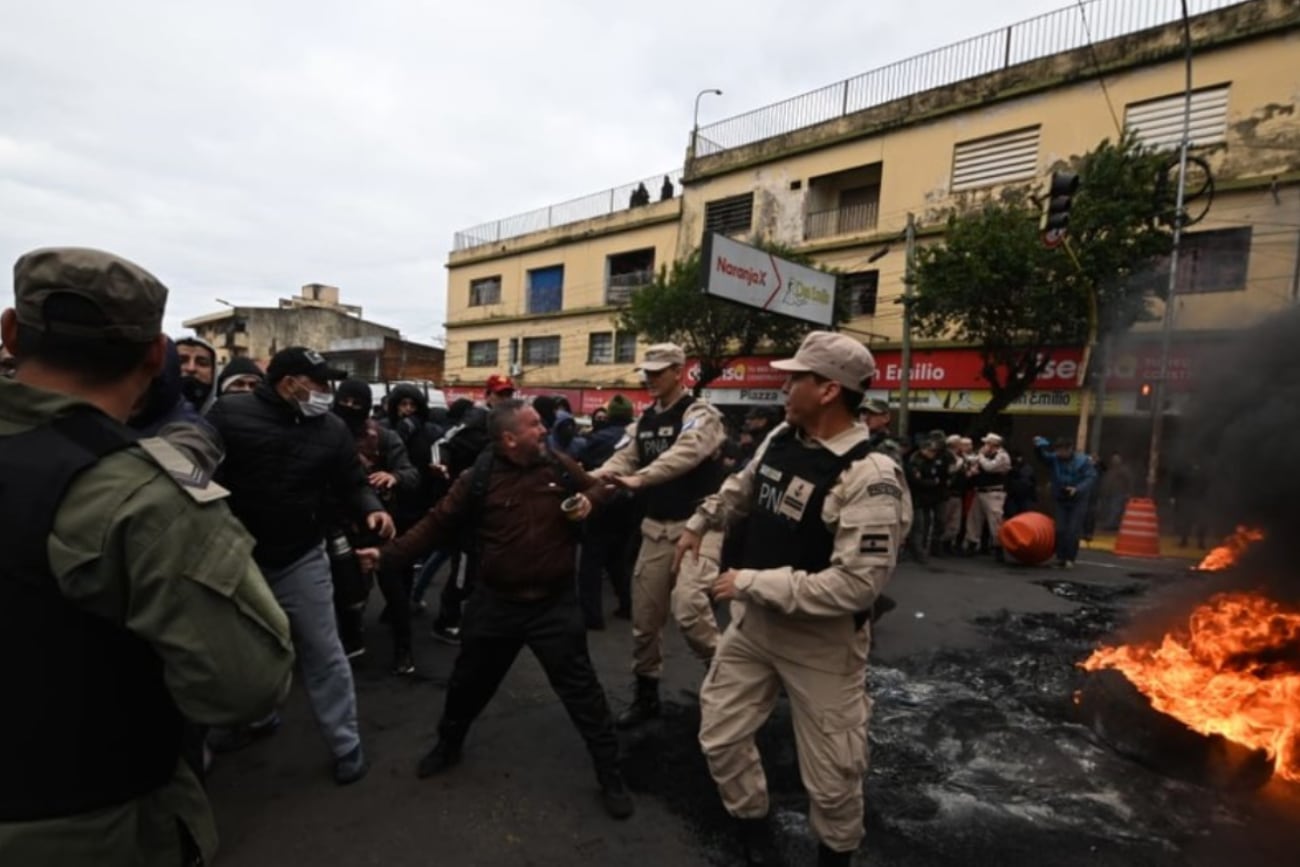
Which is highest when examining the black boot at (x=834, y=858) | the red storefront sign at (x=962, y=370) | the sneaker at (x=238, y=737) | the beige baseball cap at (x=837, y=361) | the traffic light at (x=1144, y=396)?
the red storefront sign at (x=962, y=370)

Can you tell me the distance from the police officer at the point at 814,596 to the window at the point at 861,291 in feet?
56.0

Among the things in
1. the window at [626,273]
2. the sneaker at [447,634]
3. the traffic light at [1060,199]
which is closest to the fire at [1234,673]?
the sneaker at [447,634]

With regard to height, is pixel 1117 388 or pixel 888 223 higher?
pixel 888 223

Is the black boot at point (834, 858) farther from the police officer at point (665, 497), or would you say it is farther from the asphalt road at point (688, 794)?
the police officer at point (665, 497)

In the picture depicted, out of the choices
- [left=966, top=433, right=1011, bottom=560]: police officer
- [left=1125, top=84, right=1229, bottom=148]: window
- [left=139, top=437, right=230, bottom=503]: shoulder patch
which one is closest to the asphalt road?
[left=139, top=437, right=230, bottom=503]: shoulder patch

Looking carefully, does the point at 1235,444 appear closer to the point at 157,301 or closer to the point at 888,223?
the point at 157,301

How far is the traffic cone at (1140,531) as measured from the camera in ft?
34.8

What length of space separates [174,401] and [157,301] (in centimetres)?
187

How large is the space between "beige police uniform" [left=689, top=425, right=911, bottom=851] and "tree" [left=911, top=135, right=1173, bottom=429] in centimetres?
1140

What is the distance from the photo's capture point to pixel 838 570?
2361mm

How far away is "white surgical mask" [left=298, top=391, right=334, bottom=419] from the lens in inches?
125

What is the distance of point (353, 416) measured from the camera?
462cm

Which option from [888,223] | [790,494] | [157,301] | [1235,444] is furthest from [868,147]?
[157,301]

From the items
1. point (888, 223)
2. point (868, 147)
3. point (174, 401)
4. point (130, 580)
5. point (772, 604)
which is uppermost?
point (868, 147)
